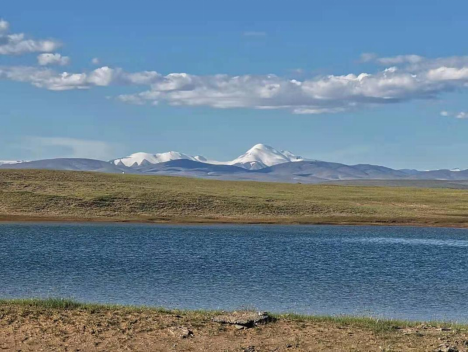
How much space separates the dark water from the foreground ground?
18.4 feet

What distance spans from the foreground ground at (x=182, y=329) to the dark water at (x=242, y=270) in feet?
18.4

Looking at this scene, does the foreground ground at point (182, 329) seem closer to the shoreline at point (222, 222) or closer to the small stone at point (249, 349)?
the small stone at point (249, 349)

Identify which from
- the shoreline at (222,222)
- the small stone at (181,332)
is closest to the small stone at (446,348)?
the small stone at (181,332)

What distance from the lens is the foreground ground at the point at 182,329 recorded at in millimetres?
17547

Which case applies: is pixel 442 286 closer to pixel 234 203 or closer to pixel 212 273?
pixel 212 273

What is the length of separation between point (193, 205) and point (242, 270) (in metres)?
60.7

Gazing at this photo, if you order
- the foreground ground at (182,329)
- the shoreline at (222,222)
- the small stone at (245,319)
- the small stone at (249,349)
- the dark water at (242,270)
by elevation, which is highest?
the small stone at (245,319)

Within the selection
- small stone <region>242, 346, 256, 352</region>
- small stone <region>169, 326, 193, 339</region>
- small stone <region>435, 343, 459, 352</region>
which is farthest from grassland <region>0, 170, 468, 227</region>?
small stone <region>435, 343, 459, 352</region>

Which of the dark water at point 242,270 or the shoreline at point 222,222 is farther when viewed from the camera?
the shoreline at point 222,222

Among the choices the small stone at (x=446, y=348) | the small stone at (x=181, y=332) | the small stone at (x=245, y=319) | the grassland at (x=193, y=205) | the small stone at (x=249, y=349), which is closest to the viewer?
the small stone at (x=249, y=349)

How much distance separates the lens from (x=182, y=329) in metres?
18.9

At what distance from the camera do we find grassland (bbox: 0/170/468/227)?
303 ft

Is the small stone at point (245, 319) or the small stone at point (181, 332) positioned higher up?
the small stone at point (245, 319)

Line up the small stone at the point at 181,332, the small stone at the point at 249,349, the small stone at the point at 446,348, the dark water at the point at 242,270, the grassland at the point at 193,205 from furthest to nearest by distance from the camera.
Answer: the grassland at the point at 193,205 → the dark water at the point at 242,270 → the small stone at the point at 181,332 → the small stone at the point at 446,348 → the small stone at the point at 249,349
